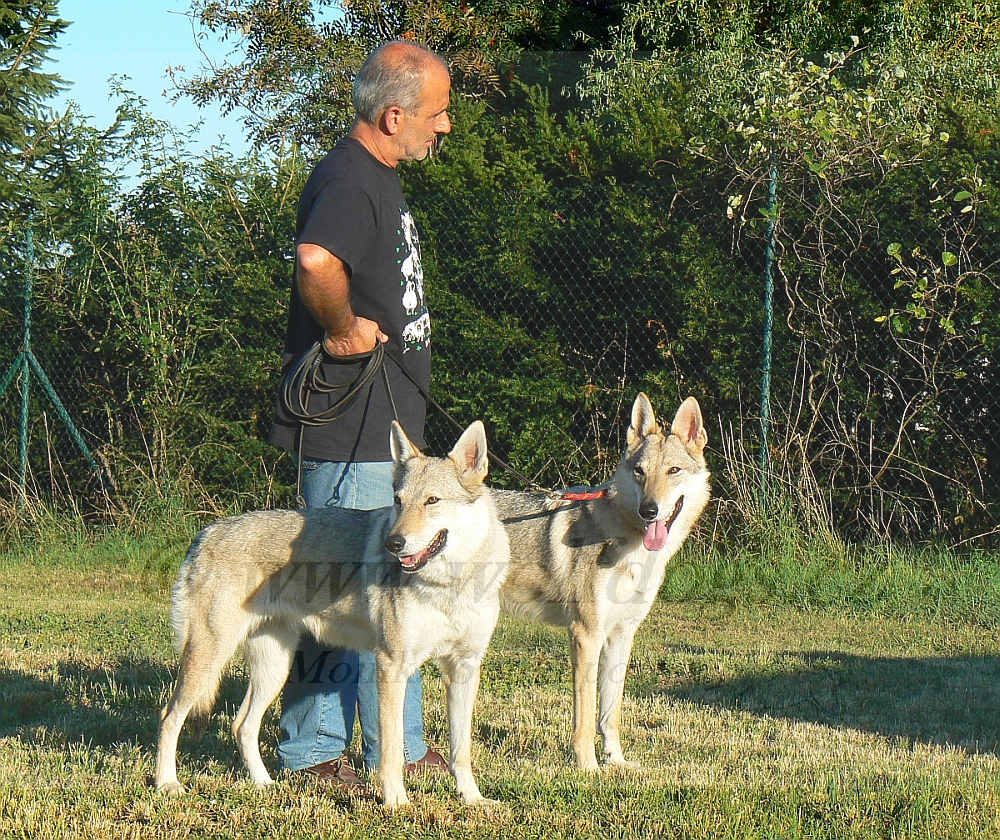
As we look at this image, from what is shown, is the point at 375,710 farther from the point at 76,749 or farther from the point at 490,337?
the point at 490,337

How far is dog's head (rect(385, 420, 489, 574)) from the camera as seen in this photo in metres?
3.64

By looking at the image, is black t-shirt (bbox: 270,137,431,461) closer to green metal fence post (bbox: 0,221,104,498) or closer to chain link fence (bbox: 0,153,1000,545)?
chain link fence (bbox: 0,153,1000,545)

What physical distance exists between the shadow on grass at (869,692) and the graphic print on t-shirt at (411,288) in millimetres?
2249

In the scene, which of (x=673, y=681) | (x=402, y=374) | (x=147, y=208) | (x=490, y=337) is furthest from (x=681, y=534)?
(x=147, y=208)

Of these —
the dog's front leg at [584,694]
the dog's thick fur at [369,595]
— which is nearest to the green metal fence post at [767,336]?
the dog's front leg at [584,694]

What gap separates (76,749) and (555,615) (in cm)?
206

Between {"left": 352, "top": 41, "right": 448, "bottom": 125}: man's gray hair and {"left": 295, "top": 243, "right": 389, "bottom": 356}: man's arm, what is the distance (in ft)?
2.15

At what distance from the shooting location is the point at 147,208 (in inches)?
363

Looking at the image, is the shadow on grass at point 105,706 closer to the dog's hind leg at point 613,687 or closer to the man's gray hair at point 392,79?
the dog's hind leg at point 613,687

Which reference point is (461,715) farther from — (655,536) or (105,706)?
(105,706)

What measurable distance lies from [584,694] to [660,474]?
1008 millimetres

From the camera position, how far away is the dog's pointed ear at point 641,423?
484 centimetres

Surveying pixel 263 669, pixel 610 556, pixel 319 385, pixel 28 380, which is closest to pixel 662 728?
pixel 610 556

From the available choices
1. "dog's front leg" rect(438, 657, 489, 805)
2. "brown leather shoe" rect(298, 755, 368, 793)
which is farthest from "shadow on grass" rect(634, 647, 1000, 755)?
"brown leather shoe" rect(298, 755, 368, 793)
